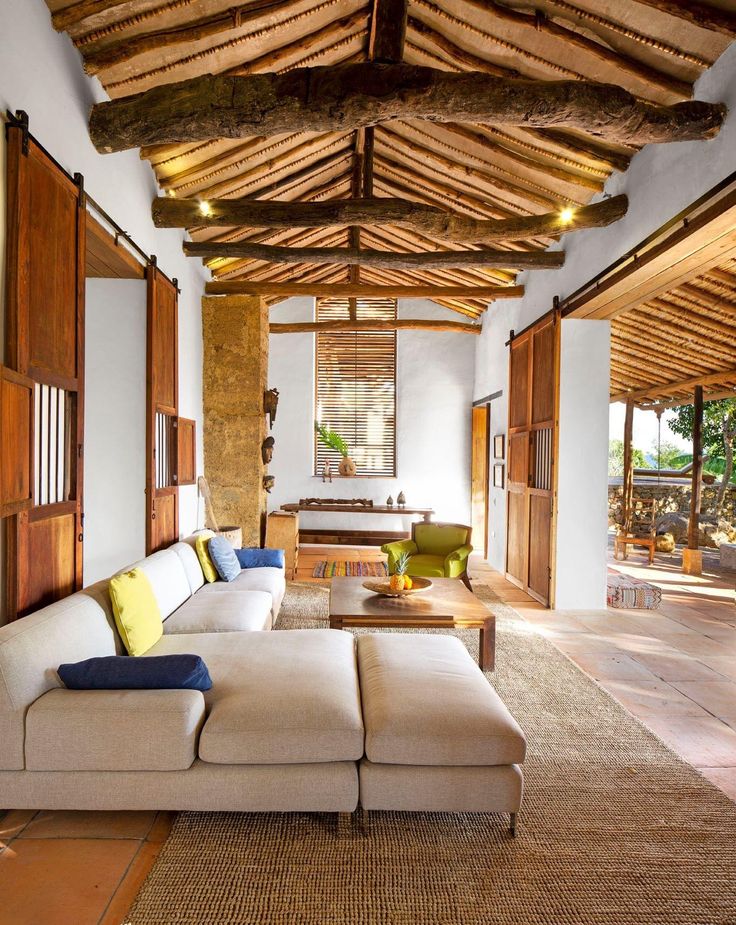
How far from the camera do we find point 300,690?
7.77 ft

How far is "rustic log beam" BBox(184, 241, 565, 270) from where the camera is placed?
567 centimetres

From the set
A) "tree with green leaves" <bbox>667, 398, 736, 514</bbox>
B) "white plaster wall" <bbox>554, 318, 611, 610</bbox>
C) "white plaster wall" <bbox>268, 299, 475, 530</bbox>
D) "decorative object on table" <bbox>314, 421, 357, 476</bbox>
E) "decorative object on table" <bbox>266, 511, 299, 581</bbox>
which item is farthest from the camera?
"tree with green leaves" <bbox>667, 398, 736, 514</bbox>

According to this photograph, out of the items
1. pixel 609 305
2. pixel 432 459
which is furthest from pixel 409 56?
pixel 432 459

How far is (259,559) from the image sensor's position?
5.26m

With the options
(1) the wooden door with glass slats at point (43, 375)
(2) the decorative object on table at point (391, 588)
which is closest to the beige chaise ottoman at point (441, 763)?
(1) the wooden door with glass slats at point (43, 375)

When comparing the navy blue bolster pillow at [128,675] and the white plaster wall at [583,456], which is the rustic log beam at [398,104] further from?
the navy blue bolster pillow at [128,675]

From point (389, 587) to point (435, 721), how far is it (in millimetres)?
2008

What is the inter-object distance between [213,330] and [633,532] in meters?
7.23

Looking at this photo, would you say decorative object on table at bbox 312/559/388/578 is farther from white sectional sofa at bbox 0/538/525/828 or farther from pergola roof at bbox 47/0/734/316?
white sectional sofa at bbox 0/538/525/828

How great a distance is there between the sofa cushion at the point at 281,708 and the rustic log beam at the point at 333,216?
3.48 metres

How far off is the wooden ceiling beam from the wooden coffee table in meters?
5.63

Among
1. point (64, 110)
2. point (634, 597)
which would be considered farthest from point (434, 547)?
point (64, 110)

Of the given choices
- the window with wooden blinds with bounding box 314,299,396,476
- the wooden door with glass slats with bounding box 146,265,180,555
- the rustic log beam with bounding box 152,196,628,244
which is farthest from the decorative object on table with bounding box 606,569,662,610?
the window with wooden blinds with bounding box 314,299,396,476

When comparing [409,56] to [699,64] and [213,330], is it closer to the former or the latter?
[699,64]
